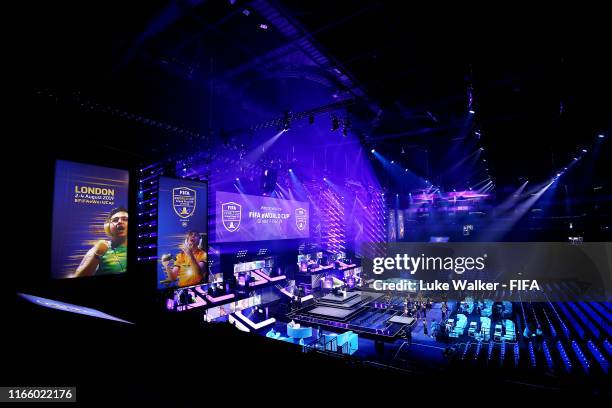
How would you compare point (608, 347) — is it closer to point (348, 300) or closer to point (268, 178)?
point (348, 300)

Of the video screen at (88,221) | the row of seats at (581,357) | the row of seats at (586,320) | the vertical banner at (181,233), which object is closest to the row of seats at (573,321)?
the row of seats at (586,320)

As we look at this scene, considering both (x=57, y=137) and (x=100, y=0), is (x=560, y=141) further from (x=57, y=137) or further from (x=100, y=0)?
(x=57, y=137)

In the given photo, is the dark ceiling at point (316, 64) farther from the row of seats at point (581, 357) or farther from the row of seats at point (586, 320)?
the row of seats at point (586, 320)

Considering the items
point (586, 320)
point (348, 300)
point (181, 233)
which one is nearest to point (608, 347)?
point (586, 320)

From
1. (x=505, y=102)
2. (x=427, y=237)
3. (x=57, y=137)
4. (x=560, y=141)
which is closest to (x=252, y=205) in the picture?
(x=57, y=137)

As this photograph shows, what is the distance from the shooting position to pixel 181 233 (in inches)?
252

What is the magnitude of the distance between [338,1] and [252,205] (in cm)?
594

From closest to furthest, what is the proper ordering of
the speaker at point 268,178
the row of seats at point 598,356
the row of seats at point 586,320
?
the row of seats at point 598,356 < the row of seats at point 586,320 < the speaker at point 268,178

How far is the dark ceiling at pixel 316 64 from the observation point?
3941mm

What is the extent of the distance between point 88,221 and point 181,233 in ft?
5.96

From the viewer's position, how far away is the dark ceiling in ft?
12.9

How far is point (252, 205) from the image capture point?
8797 mm

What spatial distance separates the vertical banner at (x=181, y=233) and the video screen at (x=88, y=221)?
0.78 meters

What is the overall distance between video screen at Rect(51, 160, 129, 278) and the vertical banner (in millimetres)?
780
